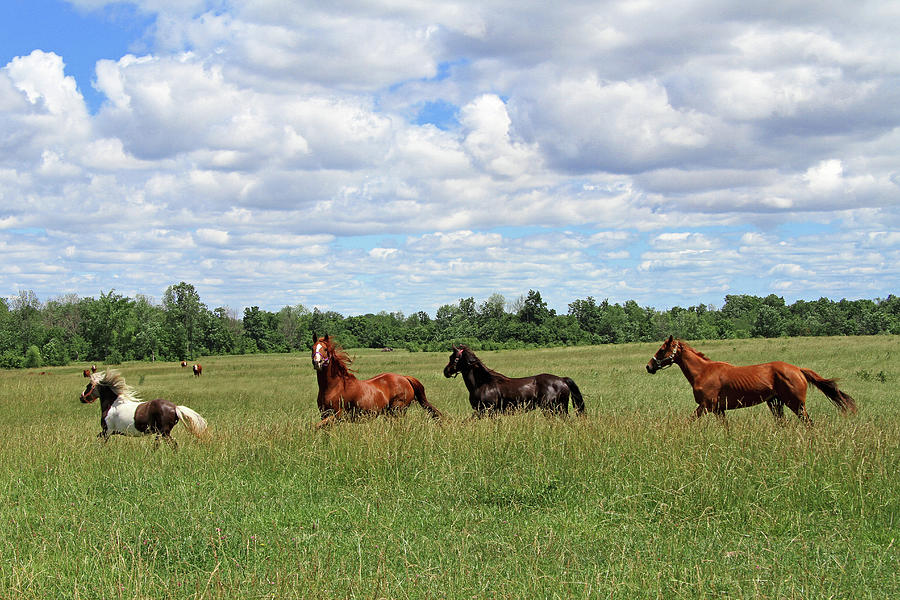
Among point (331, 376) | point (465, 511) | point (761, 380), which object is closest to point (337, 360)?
point (331, 376)

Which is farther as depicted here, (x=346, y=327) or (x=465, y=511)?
(x=346, y=327)

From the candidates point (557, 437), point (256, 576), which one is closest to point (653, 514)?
point (557, 437)

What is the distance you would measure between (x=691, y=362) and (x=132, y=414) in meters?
10.2

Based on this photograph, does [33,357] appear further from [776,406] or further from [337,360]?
[776,406]

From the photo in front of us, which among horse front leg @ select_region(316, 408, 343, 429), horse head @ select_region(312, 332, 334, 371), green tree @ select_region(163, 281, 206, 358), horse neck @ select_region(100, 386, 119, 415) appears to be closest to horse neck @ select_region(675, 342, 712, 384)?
horse front leg @ select_region(316, 408, 343, 429)

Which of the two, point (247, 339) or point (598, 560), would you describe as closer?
point (598, 560)

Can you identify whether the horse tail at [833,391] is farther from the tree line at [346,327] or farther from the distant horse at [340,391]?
the tree line at [346,327]

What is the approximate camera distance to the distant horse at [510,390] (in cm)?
1225

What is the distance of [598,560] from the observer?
523 cm

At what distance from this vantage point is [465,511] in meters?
6.57

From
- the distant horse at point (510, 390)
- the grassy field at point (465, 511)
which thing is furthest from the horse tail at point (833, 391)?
the distant horse at point (510, 390)

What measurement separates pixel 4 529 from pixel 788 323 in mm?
123951

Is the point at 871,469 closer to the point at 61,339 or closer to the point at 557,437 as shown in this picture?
the point at 557,437

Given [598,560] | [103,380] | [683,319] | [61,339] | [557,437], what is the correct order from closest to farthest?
[598,560], [557,437], [103,380], [61,339], [683,319]
